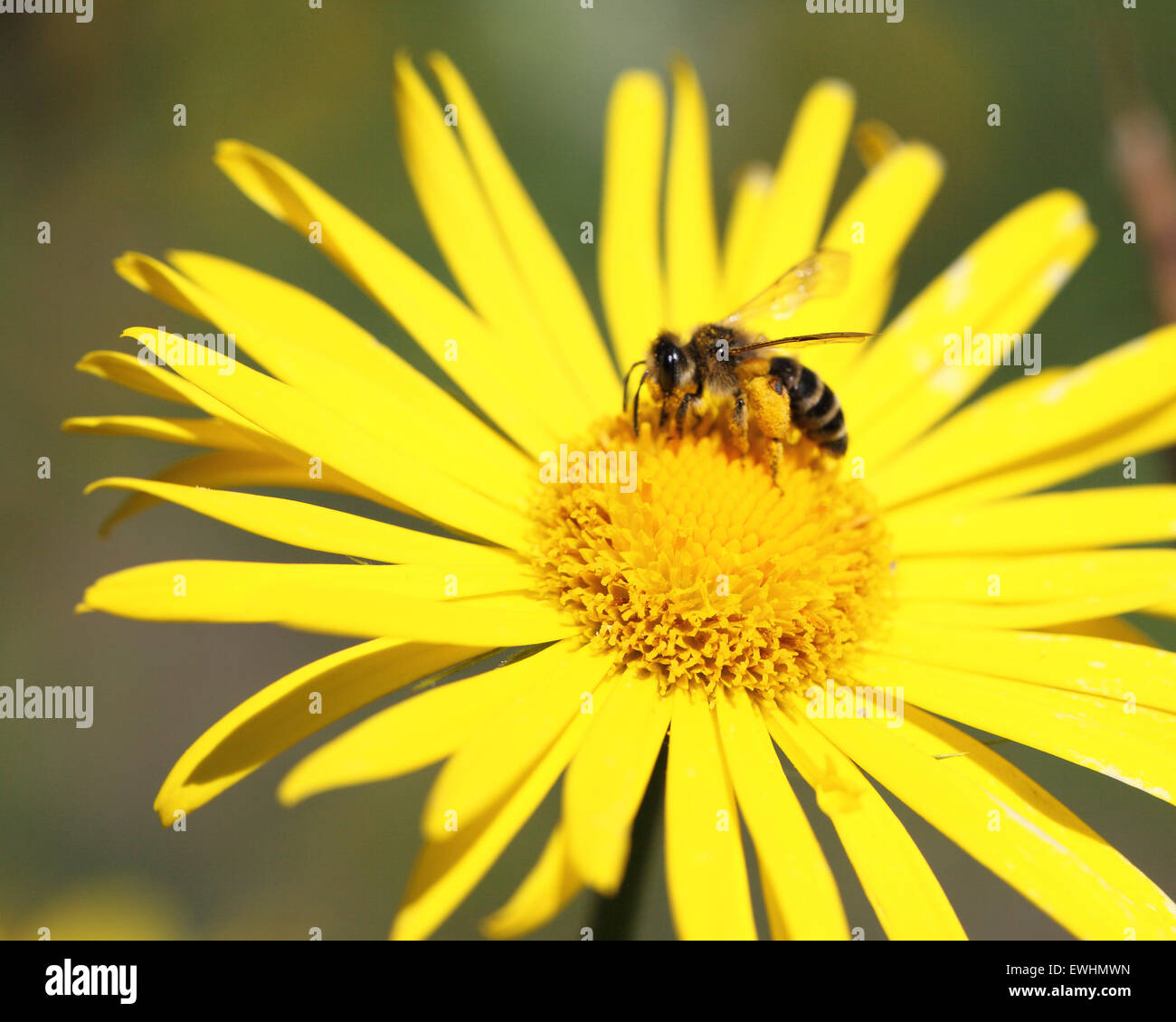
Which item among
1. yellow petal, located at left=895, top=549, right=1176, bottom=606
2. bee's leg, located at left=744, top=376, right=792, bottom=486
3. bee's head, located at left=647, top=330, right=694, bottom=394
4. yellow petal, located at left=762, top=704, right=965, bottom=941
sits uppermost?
bee's head, located at left=647, top=330, right=694, bottom=394

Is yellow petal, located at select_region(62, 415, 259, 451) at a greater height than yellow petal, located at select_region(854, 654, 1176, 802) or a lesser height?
greater

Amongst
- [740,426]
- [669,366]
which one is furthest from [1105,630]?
[669,366]

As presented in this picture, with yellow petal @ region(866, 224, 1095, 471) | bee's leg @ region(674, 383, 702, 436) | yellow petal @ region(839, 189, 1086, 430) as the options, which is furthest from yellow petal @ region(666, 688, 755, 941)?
yellow petal @ region(839, 189, 1086, 430)

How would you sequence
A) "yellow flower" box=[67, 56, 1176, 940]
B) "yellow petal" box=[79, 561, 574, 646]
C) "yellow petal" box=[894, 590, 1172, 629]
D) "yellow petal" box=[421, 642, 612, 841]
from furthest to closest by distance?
"yellow petal" box=[894, 590, 1172, 629] → "yellow flower" box=[67, 56, 1176, 940] → "yellow petal" box=[79, 561, 574, 646] → "yellow petal" box=[421, 642, 612, 841]

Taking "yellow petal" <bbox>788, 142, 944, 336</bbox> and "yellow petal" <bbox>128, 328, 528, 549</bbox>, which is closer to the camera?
"yellow petal" <bbox>128, 328, 528, 549</bbox>

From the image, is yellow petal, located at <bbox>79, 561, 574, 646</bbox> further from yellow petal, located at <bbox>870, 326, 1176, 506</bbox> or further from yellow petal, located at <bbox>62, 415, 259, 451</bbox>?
yellow petal, located at <bbox>870, 326, 1176, 506</bbox>

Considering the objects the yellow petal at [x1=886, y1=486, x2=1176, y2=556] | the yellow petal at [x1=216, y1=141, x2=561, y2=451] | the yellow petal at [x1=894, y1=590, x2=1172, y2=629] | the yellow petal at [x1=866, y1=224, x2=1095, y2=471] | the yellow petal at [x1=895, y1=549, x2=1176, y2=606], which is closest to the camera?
the yellow petal at [x1=894, y1=590, x2=1172, y2=629]
